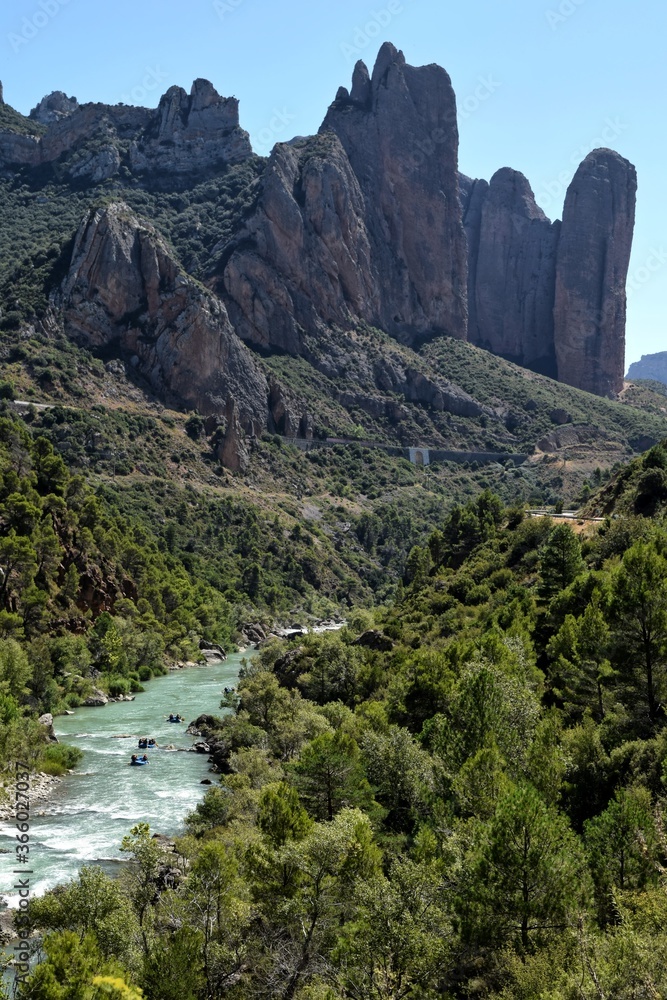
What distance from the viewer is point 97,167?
17812 centimetres

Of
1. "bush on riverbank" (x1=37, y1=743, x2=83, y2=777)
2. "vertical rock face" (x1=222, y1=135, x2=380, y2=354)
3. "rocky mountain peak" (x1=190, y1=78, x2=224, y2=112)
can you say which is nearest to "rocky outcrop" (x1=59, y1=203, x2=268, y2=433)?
"vertical rock face" (x1=222, y1=135, x2=380, y2=354)

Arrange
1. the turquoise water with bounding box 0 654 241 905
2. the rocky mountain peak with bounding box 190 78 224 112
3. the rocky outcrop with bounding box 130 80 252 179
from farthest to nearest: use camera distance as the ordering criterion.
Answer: the rocky mountain peak with bounding box 190 78 224 112 < the rocky outcrop with bounding box 130 80 252 179 < the turquoise water with bounding box 0 654 241 905

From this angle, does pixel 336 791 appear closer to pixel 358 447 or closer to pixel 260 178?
pixel 358 447

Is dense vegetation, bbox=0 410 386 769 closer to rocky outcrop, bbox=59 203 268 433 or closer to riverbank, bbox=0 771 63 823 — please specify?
riverbank, bbox=0 771 63 823

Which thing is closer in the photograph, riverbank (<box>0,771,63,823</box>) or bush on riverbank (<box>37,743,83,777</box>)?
riverbank (<box>0,771,63,823</box>)

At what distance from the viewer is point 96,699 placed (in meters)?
61.9

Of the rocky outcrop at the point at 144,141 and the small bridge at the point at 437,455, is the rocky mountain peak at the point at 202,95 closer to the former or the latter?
the rocky outcrop at the point at 144,141

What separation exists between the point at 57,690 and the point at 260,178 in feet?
496

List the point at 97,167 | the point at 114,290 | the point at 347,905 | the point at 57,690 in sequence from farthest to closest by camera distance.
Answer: the point at 97,167 → the point at 114,290 → the point at 57,690 → the point at 347,905

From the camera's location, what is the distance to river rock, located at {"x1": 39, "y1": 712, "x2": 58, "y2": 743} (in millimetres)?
46925

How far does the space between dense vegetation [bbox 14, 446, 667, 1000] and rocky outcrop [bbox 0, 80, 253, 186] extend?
172305 mm

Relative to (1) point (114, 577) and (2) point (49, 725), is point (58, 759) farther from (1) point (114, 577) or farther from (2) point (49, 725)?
(1) point (114, 577)

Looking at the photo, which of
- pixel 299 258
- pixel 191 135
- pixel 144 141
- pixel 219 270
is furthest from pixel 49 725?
pixel 191 135

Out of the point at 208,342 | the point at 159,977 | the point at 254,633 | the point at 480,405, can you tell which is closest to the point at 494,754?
the point at 159,977
